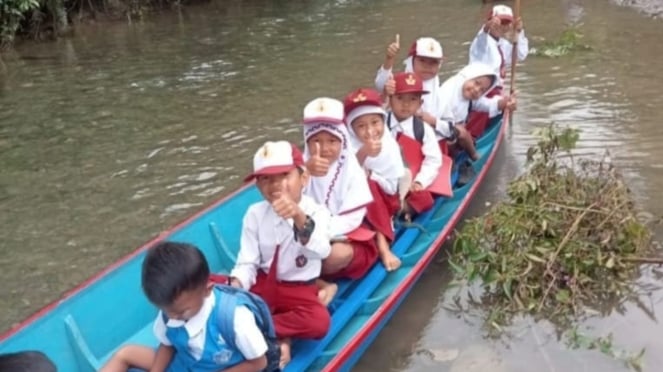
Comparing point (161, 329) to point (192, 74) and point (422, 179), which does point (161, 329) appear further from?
point (192, 74)

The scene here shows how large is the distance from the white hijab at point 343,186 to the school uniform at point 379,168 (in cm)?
26

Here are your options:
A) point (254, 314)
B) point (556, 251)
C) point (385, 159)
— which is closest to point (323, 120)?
point (385, 159)

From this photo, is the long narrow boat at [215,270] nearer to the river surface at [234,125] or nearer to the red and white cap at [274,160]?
the river surface at [234,125]

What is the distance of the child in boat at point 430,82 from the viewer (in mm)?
6180

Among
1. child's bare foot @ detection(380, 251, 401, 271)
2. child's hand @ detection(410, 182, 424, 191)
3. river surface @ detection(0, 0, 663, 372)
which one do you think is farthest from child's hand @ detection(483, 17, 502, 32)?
child's bare foot @ detection(380, 251, 401, 271)

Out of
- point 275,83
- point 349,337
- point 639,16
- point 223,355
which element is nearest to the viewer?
point 223,355

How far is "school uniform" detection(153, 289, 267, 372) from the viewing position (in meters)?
3.19

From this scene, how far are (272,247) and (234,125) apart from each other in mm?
5294

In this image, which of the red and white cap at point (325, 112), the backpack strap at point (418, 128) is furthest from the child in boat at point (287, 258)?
the backpack strap at point (418, 128)

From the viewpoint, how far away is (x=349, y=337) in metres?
4.15

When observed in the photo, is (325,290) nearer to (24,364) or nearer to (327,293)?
(327,293)

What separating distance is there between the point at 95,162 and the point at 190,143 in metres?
1.03

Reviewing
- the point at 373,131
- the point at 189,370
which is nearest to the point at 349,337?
the point at 189,370

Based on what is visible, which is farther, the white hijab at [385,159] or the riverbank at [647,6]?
the riverbank at [647,6]
